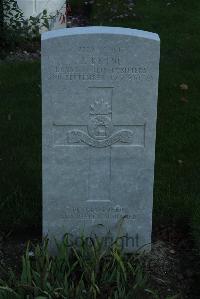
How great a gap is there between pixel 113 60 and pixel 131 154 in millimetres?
588

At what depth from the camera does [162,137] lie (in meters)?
5.97

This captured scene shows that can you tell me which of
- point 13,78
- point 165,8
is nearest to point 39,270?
point 13,78

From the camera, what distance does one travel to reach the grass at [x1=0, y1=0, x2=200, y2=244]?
4660 millimetres

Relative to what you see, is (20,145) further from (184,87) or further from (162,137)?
(184,87)

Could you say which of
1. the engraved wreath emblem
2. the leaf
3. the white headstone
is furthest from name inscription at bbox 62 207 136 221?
the leaf

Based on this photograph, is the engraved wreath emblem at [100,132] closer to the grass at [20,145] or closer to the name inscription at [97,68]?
the name inscription at [97,68]

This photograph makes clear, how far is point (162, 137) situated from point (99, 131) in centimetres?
220

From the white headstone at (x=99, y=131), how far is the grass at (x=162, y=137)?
1.74 ft

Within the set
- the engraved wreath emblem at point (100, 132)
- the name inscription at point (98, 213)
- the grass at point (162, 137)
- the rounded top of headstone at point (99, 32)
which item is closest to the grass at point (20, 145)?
the grass at point (162, 137)

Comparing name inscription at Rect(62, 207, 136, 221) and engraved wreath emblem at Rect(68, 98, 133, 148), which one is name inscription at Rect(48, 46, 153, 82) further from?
name inscription at Rect(62, 207, 136, 221)

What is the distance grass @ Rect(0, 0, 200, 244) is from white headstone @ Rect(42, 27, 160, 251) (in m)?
0.53

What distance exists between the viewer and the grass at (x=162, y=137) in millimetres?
4660

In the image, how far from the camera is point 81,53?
145 inches

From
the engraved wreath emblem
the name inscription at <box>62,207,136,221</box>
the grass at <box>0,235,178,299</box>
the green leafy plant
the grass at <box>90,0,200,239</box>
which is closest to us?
the grass at <box>0,235,178,299</box>
